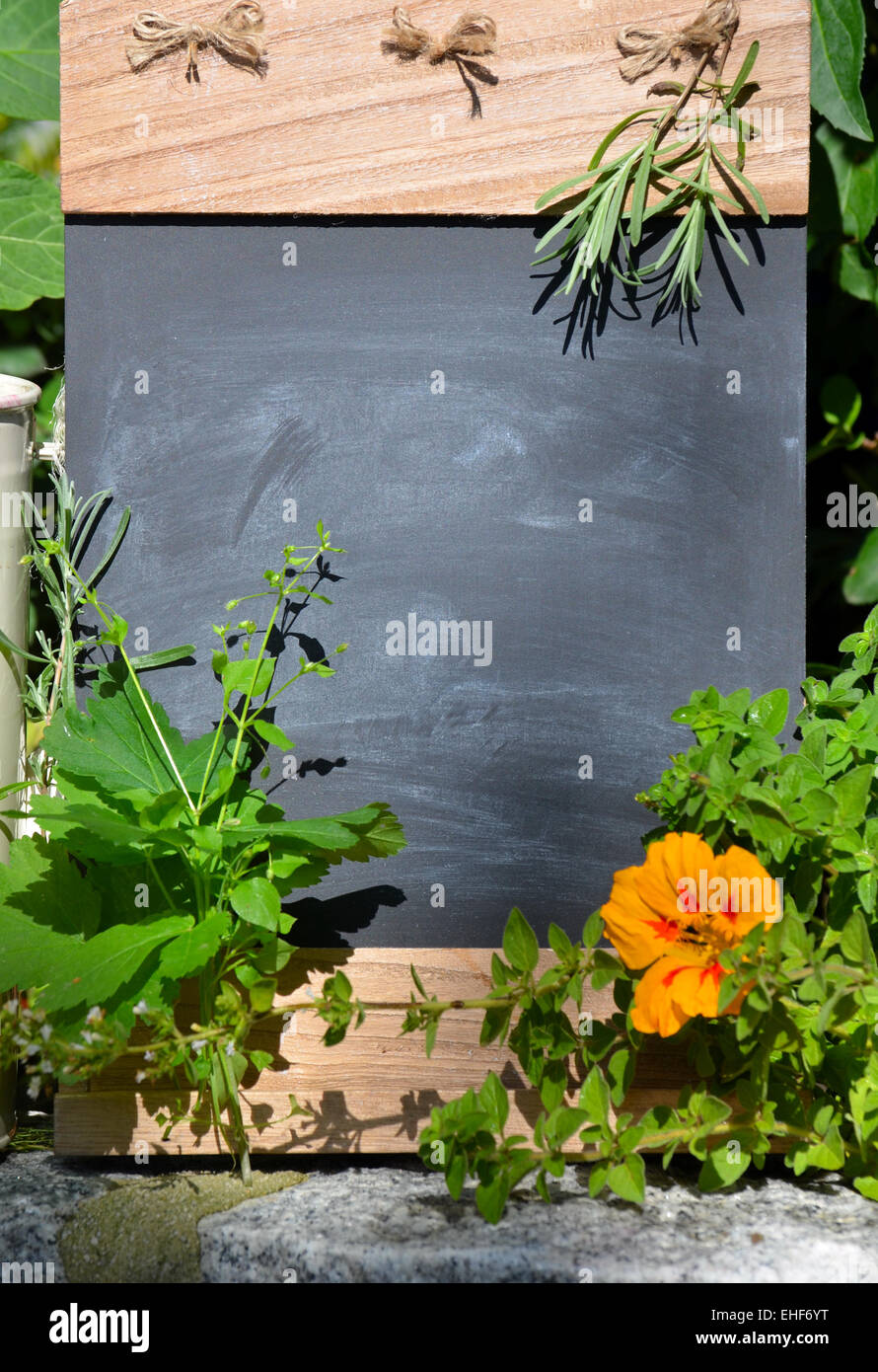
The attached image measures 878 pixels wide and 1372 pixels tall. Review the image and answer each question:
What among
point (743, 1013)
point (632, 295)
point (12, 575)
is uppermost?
point (632, 295)

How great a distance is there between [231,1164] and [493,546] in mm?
796

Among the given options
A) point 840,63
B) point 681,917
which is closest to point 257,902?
point 681,917

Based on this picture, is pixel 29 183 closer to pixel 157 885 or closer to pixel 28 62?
pixel 28 62

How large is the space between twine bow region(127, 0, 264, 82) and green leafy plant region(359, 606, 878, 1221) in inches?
37.0

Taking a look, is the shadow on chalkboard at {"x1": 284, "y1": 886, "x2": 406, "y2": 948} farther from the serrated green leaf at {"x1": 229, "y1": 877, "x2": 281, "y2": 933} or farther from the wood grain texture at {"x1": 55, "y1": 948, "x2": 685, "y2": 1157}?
the serrated green leaf at {"x1": 229, "y1": 877, "x2": 281, "y2": 933}

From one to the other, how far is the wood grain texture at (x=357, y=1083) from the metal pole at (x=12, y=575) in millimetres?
162

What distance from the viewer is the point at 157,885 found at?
3.69ft

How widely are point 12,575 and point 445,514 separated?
0.54 m

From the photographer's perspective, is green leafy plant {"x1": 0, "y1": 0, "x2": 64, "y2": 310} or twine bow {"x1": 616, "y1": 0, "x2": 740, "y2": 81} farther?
green leafy plant {"x1": 0, "y1": 0, "x2": 64, "y2": 310}

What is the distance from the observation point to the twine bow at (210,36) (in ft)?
4.07

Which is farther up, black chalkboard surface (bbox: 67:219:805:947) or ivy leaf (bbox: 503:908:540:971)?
black chalkboard surface (bbox: 67:219:805:947)

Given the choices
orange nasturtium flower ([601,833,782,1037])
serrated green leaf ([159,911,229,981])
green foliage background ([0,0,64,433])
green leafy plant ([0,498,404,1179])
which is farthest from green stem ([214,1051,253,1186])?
green foliage background ([0,0,64,433])

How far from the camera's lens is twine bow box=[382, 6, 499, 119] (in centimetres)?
124
